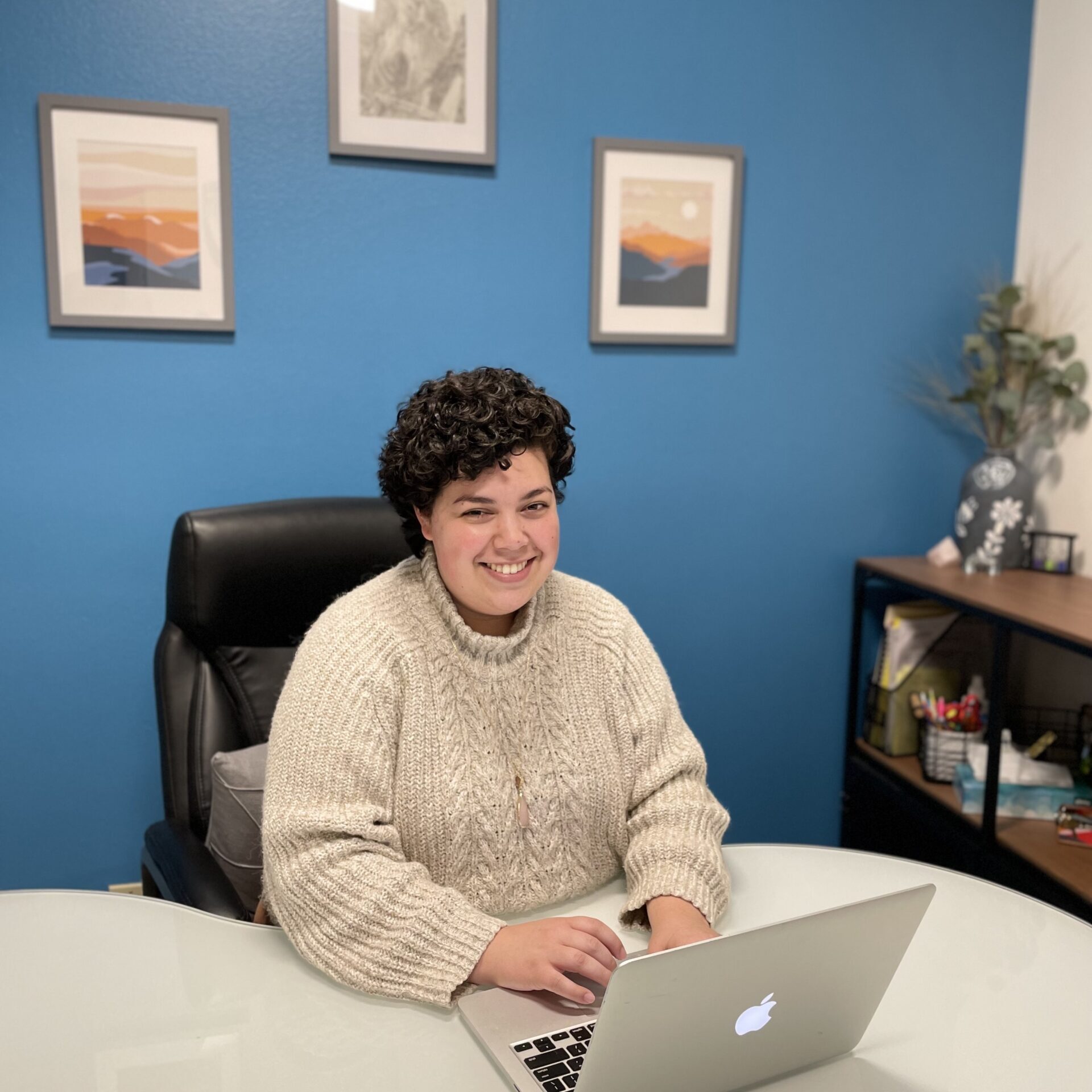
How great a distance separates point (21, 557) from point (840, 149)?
1.97m

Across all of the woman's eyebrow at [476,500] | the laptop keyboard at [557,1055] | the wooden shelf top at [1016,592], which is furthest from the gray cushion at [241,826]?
the wooden shelf top at [1016,592]

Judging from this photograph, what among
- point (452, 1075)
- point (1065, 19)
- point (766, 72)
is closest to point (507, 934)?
point (452, 1075)

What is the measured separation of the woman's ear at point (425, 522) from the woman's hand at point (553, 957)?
50 cm

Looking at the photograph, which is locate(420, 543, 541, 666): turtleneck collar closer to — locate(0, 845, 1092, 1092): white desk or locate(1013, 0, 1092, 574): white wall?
Answer: locate(0, 845, 1092, 1092): white desk

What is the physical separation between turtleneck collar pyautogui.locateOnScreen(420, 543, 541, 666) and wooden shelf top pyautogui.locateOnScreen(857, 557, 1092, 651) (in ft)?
3.42

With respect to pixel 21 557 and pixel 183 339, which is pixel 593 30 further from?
pixel 21 557

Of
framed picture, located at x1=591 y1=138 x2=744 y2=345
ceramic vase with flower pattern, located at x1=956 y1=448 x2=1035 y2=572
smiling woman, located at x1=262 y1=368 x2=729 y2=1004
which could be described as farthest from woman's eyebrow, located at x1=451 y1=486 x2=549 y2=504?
ceramic vase with flower pattern, located at x1=956 y1=448 x2=1035 y2=572

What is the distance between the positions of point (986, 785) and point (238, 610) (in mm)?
1478

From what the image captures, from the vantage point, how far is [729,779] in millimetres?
2584

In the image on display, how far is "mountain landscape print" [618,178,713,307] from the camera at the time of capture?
2291 millimetres

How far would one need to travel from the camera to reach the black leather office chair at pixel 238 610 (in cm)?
167

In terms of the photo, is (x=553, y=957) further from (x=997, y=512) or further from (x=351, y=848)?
(x=997, y=512)

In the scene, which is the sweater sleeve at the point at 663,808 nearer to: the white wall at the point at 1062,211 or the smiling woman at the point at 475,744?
the smiling woman at the point at 475,744

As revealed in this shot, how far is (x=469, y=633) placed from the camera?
4.17 feet
